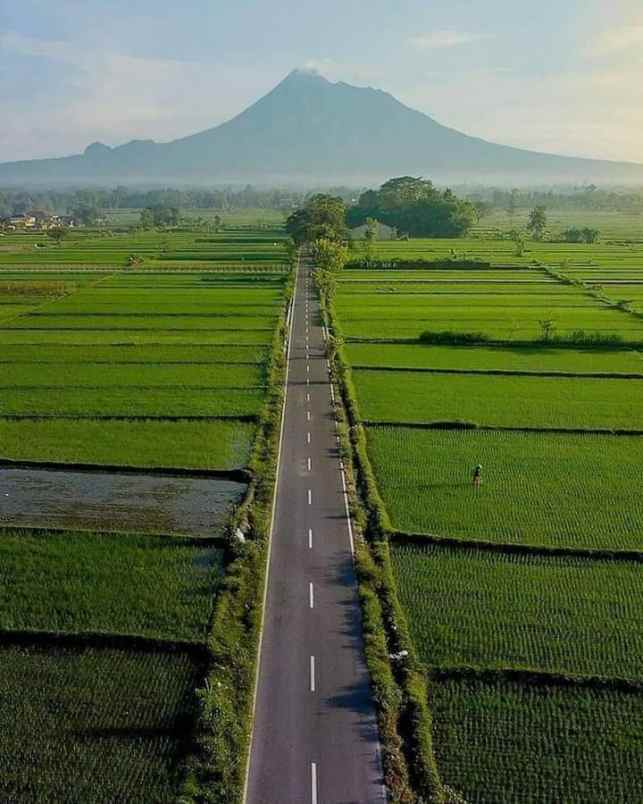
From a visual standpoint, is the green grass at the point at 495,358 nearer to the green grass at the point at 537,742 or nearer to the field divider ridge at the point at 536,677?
the field divider ridge at the point at 536,677

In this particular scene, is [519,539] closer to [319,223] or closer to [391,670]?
[391,670]

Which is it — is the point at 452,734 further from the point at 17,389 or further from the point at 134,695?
the point at 17,389

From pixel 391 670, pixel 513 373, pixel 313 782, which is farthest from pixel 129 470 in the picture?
pixel 513 373

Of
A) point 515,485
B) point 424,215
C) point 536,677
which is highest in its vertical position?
point 424,215

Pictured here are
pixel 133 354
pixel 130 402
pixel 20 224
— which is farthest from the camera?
pixel 20 224

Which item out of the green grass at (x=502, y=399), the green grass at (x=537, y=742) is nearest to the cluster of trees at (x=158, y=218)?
the green grass at (x=502, y=399)

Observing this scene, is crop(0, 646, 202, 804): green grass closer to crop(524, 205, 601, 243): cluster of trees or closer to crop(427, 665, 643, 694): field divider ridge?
crop(427, 665, 643, 694): field divider ridge
